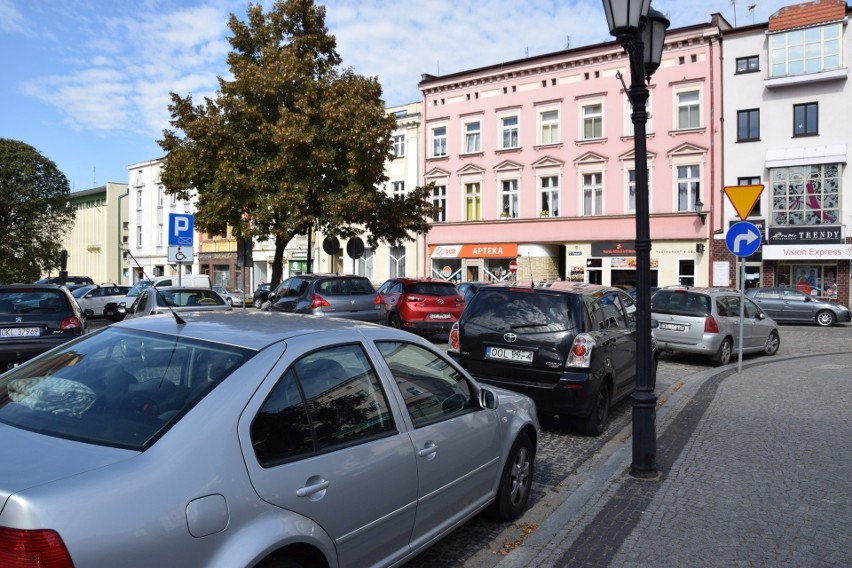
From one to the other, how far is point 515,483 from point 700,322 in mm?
9517

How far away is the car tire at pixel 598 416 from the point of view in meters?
7.19

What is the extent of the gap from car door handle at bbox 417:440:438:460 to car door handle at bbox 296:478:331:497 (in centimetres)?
77

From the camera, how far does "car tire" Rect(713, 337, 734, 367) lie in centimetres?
1299

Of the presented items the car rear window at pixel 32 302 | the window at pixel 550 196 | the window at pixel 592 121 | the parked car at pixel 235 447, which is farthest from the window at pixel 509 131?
the parked car at pixel 235 447

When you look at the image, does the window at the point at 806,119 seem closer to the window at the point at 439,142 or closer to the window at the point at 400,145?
the window at the point at 439,142

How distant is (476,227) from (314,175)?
20.3m

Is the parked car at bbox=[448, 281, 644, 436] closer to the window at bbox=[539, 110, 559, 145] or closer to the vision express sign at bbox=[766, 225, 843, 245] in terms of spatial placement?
the vision express sign at bbox=[766, 225, 843, 245]

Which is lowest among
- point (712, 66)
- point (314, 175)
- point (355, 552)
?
point (355, 552)

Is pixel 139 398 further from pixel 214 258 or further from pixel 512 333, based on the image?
pixel 214 258

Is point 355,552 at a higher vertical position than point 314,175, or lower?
lower

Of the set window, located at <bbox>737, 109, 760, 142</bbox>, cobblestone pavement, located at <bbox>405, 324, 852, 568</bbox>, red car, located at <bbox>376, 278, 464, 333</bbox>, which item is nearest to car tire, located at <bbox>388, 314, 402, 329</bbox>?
red car, located at <bbox>376, 278, 464, 333</bbox>

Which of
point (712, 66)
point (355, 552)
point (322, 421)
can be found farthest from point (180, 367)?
point (712, 66)

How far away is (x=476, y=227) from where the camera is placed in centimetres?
3884

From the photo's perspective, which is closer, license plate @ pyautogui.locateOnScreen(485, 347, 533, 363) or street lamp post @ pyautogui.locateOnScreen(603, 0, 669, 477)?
street lamp post @ pyautogui.locateOnScreen(603, 0, 669, 477)
